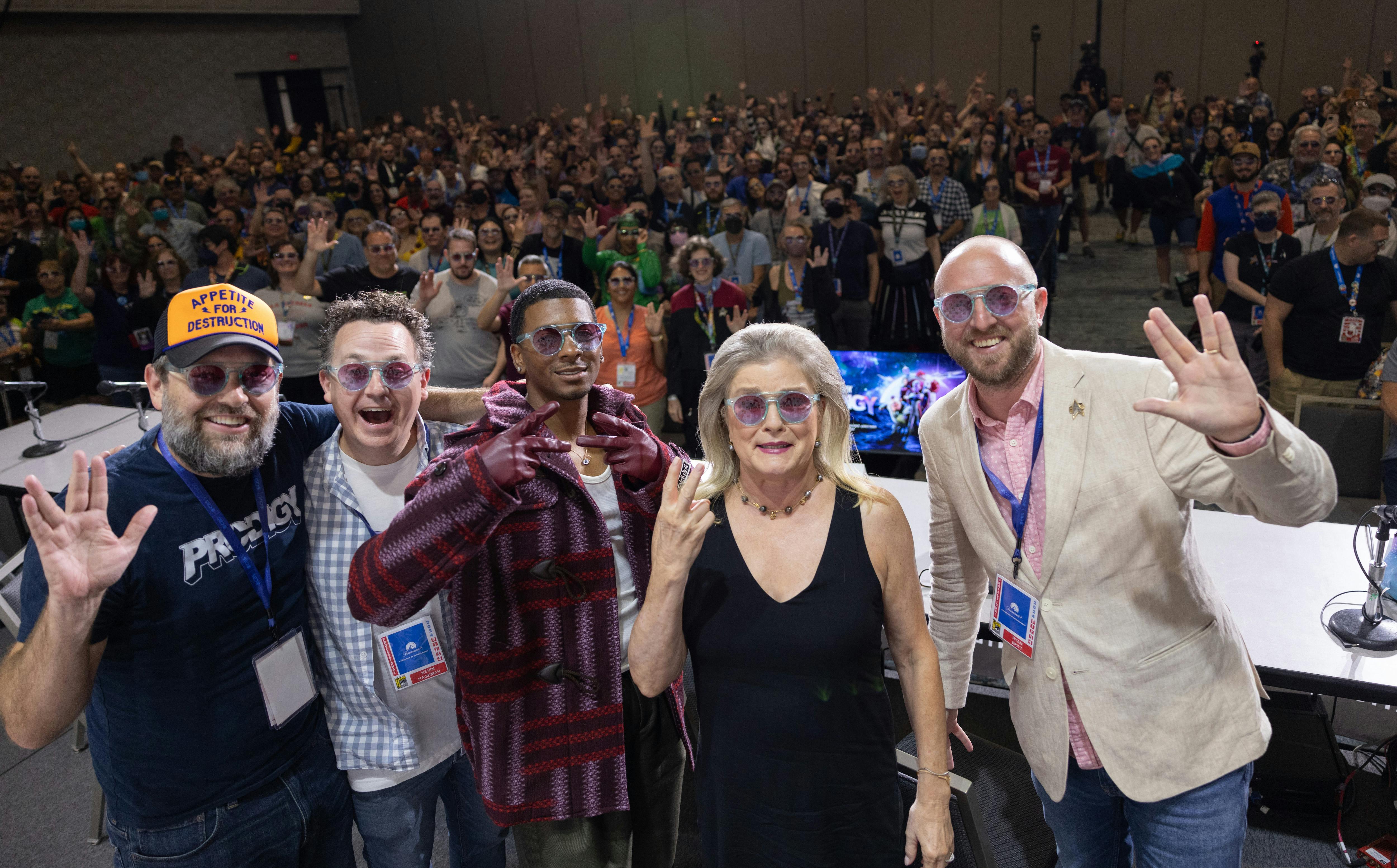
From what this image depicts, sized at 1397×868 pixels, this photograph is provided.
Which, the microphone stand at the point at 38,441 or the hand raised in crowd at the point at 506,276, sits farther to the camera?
the microphone stand at the point at 38,441

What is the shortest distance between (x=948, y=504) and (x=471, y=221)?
743 cm

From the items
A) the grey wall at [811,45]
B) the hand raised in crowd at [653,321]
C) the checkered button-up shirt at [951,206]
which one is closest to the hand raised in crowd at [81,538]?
the hand raised in crowd at [653,321]

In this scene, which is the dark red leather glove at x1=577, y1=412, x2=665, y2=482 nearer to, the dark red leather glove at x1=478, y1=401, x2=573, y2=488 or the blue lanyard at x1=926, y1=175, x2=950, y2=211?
the dark red leather glove at x1=478, y1=401, x2=573, y2=488

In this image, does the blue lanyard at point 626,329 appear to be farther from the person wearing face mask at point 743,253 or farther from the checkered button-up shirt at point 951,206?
the checkered button-up shirt at point 951,206

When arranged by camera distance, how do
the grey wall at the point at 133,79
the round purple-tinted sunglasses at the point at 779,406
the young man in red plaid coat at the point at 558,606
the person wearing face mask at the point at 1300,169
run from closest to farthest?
the round purple-tinted sunglasses at the point at 779,406 → the young man in red plaid coat at the point at 558,606 → the person wearing face mask at the point at 1300,169 → the grey wall at the point at 133,79

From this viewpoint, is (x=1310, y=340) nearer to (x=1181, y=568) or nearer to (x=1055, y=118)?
(x=1181, y=568)

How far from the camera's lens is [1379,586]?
2504mm

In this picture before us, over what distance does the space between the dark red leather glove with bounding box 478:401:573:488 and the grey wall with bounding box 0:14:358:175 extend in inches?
688

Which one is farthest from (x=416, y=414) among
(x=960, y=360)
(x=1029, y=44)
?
(x=1029, y=44)

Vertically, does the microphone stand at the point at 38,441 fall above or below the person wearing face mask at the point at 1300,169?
below

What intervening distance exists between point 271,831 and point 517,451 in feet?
3.35

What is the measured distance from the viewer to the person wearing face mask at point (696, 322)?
213 inches

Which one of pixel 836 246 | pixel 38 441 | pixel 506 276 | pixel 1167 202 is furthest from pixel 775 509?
pixel 1167 202

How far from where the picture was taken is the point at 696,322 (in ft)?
17.8
